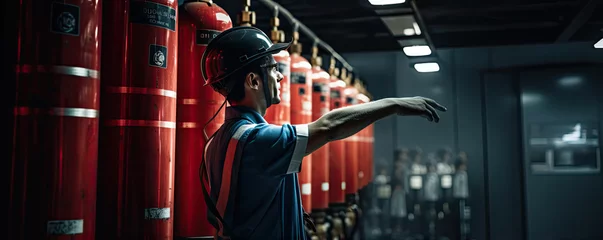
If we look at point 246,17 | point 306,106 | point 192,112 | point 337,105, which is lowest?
point 192,112

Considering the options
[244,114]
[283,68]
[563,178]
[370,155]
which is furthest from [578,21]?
[370,155]

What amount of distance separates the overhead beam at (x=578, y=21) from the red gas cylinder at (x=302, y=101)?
1362 millimetres

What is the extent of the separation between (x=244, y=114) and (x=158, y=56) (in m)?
0.35

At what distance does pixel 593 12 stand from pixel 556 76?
94 centimetres

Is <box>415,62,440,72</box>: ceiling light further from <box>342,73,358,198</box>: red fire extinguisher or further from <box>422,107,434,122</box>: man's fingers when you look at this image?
<box>422,107,434,122</box>: man's fingers

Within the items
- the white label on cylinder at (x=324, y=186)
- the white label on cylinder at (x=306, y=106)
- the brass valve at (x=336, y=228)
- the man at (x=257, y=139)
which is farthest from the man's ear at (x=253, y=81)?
the brass valve at (x=336, y=228)

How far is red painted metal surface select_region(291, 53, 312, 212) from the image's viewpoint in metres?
2.92

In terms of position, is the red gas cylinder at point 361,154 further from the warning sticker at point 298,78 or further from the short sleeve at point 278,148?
the short sleeve at point 278,148

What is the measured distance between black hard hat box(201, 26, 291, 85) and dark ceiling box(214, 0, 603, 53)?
1299 millimetres

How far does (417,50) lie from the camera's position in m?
3.82

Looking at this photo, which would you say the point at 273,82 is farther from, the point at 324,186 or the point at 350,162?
the point at 350,162

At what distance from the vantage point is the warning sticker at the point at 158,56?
1540mm

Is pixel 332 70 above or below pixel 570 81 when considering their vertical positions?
above

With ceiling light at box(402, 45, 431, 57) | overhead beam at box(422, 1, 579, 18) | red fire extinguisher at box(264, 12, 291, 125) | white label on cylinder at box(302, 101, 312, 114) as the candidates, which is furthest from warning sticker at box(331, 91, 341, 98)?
red fire extinguisher at box(264, 12, 291, 125)
